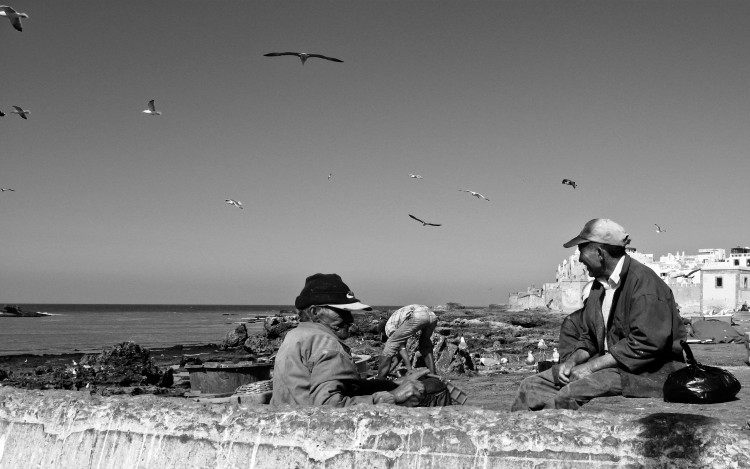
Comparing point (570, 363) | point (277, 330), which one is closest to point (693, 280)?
point (277, 330)

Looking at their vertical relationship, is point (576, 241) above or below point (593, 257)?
above

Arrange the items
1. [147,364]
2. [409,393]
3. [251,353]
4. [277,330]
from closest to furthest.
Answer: [409,393] < [147,364] < [251,353] < [277,330]

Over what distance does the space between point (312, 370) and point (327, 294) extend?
1.63 feet

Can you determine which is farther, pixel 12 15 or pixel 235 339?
pixel 235 339

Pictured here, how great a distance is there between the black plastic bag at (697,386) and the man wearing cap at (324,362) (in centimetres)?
145

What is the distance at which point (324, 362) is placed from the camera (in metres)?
3.98

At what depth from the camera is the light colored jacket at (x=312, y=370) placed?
390 centimetres

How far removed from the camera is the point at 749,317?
32500mm

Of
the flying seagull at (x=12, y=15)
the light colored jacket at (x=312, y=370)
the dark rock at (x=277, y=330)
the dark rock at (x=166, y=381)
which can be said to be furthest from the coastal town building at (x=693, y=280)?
the light colored jacket at (x=312, y=370)

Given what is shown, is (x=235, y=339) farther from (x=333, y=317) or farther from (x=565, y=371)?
(x=333, y=317)

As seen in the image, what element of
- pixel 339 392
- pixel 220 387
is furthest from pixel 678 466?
pixel 220 387

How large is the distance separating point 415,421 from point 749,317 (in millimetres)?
34234

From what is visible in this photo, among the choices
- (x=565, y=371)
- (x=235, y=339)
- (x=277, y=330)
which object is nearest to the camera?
(x=565, y=371)

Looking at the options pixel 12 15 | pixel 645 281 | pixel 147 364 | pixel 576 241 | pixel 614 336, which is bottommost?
pixel 147 364
